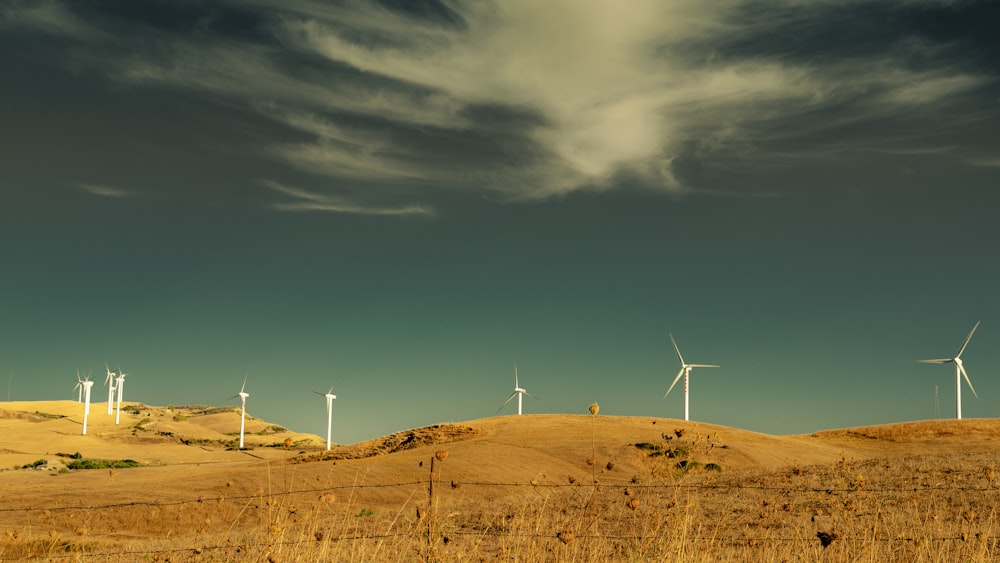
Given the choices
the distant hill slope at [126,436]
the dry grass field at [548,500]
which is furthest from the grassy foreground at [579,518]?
the distant hill slope at [126,436]

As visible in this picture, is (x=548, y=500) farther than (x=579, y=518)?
Yes

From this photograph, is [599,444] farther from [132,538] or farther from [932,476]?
[132,538]

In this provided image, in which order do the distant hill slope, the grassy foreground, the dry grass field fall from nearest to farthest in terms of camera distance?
the dry grass field < the grassy foreground < the distant hill slope

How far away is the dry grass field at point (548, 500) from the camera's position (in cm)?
1024

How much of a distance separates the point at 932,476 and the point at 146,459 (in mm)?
58002

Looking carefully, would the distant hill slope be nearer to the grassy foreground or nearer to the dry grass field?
the dry grass field

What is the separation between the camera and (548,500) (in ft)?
71.7

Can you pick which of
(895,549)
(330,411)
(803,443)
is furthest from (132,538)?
(330,411)

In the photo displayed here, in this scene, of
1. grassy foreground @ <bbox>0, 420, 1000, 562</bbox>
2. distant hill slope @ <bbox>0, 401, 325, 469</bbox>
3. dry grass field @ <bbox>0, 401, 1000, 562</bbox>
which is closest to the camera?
dry grass field @ <bbox>0, 401, 1000, 562</bbox>

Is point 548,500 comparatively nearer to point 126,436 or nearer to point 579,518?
point 579,518

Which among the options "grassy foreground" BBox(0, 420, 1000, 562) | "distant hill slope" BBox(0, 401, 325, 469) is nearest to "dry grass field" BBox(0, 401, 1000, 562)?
"grassy foreground" BBox(0, 420, 1000, 562)

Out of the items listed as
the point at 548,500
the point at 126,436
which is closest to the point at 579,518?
the point at 548,500

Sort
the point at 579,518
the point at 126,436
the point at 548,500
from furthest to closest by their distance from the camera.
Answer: the point at 126,436, the point at 548,500, the point at 579,518

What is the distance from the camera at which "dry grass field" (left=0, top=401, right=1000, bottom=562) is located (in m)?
10.2
